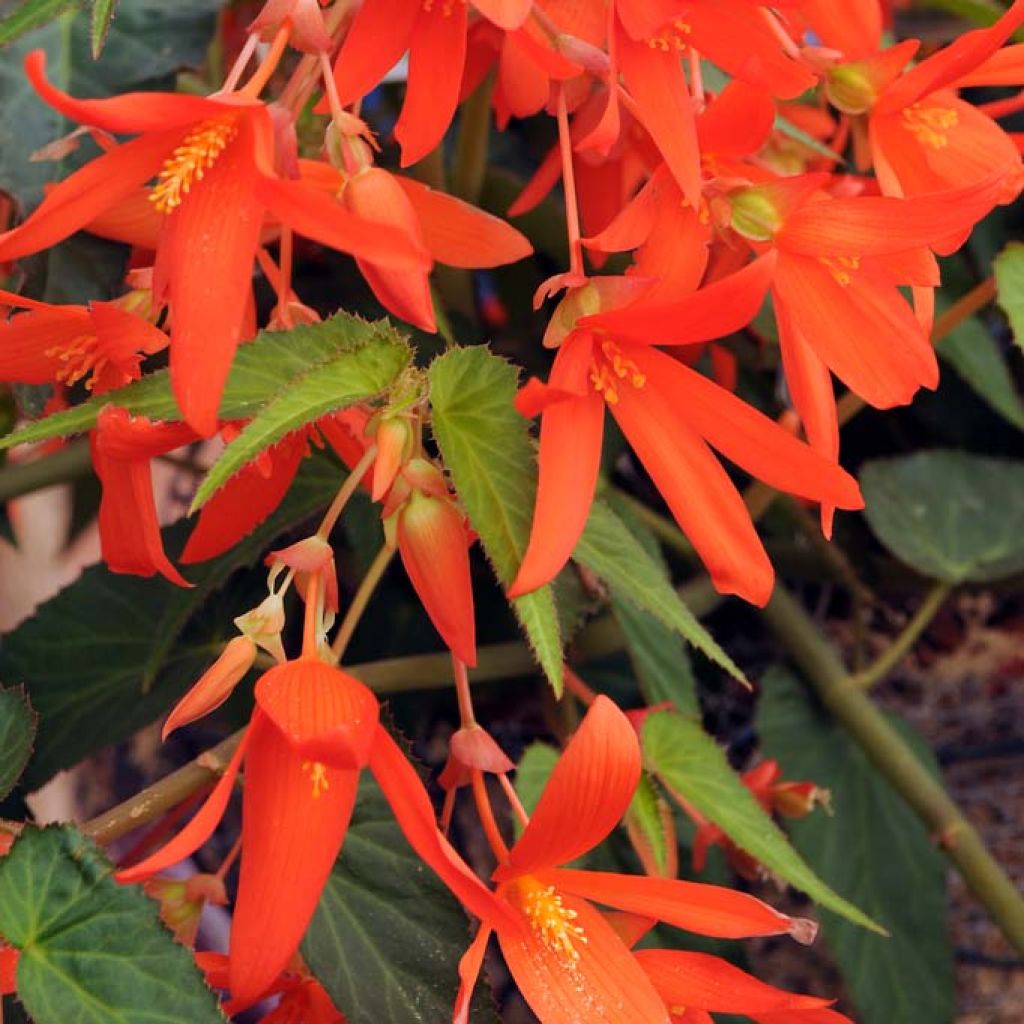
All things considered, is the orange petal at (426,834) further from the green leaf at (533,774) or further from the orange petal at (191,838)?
the green leaf at (533,774)

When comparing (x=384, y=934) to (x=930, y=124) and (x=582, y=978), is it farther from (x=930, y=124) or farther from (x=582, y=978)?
(x=930, y=124)

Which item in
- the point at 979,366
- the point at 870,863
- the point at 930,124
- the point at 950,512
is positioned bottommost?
the point at 870,863

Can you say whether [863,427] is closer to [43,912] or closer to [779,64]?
[779,64]

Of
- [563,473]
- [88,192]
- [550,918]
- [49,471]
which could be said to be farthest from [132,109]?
[49,471]

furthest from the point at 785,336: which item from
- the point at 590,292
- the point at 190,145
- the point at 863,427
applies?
the point at 863,427

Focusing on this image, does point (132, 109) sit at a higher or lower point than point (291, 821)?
higher

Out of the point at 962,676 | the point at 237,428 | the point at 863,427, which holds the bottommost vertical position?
the point at 962,676

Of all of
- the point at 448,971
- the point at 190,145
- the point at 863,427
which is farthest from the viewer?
the point at 863,427
